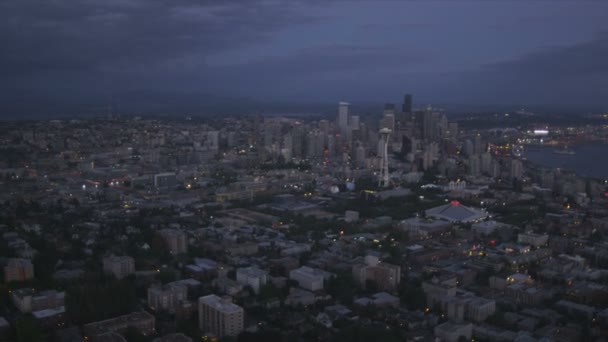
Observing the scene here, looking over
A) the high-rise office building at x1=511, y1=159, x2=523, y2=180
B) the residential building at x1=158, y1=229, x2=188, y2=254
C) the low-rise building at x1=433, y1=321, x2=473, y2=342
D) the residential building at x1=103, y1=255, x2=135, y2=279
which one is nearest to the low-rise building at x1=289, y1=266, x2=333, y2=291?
the low-rise building at x1=433, y1=321, x2=473, y2=342

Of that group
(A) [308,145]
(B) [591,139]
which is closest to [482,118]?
(B) [591,139]

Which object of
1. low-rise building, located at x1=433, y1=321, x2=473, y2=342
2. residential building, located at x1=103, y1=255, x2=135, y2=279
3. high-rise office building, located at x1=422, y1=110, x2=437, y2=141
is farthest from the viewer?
high-rise office building, located at x1=422, y1=110, x2=437, y2=141

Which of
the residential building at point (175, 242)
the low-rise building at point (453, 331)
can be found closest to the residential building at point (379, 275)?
the low-rise building at point (453, 331)

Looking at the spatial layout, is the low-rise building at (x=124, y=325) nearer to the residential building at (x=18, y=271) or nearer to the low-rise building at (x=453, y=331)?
the residential building at (x=18, y=271)

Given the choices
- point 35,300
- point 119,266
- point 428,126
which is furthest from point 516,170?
point 35,300

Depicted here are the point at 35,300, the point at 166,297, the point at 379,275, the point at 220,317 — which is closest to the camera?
the point at 220,317

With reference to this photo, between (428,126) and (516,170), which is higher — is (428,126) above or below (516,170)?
above

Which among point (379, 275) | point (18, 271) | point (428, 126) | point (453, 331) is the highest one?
point (428, 126)

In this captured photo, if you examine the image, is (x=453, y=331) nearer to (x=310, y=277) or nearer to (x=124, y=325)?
(x=310, y=277)

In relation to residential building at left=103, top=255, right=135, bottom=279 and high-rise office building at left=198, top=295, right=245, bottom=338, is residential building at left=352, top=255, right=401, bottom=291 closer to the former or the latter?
high-rise office building at left=198, top=295, right=245, bottom=338
